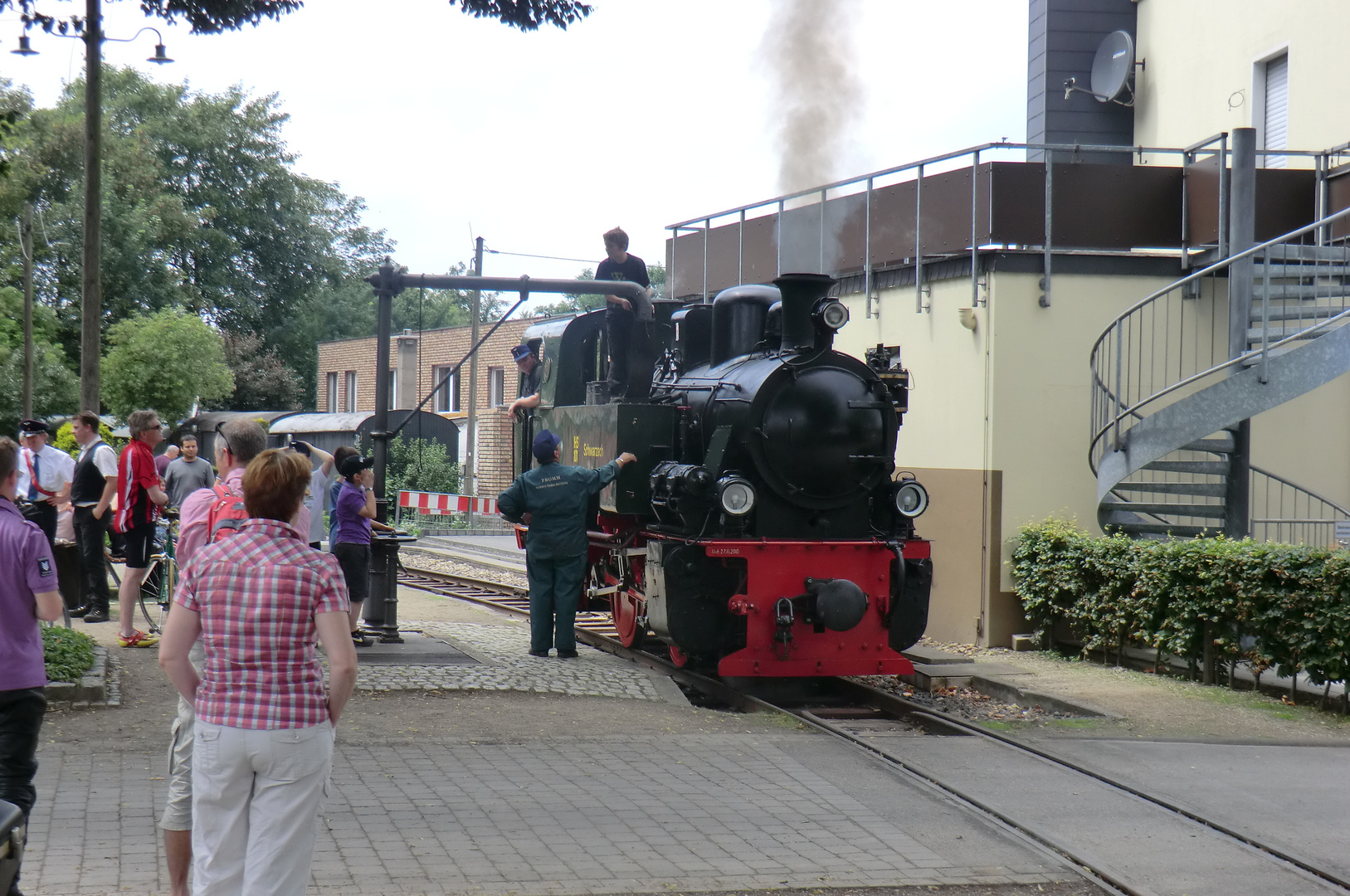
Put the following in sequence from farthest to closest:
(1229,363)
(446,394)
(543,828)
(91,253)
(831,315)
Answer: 1. (446,394)
2. (91,253)
3. (1229,363)
4. (831,315)
5. (543,828)

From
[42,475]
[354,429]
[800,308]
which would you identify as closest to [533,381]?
[800,308]

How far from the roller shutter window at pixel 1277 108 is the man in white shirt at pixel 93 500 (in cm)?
1336

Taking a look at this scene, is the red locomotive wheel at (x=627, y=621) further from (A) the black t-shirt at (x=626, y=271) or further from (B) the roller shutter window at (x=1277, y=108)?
(B) the roller shutter window at (x=1277, y=108)

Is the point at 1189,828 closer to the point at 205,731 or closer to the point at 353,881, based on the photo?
the point at 353,881

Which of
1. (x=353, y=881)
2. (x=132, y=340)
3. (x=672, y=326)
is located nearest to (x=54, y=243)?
(x=132, y=340)

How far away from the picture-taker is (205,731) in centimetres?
384

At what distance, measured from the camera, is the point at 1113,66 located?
18.6 metres

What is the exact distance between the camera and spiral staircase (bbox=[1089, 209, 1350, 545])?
1123 cm

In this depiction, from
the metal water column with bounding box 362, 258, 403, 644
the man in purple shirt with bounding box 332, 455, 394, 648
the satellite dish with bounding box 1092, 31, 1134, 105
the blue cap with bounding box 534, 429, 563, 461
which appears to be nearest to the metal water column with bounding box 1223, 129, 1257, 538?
the blue cap with bounding box 534, 429, 563, 461

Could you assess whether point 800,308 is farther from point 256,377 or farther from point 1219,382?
point 256,377

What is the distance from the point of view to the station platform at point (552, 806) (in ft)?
17.3

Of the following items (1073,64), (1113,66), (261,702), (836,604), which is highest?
(1073,64)

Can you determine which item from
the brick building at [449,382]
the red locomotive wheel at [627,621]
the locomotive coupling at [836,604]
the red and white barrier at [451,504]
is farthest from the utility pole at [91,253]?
the brick building at [449,382]

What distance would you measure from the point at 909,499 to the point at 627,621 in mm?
2913
